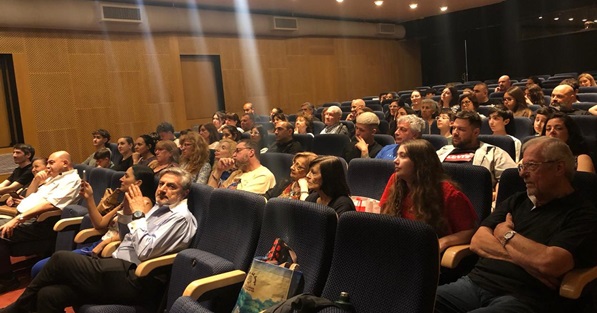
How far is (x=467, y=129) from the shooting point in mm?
3467

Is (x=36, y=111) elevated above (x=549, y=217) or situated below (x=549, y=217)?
above

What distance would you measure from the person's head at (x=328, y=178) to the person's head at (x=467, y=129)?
115 centimetres

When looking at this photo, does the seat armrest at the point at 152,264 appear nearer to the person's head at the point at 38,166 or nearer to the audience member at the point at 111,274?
the audience member at the point at 111,274

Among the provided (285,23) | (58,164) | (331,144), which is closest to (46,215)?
(58,164)

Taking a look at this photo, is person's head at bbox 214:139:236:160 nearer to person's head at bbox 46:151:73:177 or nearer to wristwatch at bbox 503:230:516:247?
person's head at bbox 46:151:73:177

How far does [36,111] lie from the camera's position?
7859 millimetres

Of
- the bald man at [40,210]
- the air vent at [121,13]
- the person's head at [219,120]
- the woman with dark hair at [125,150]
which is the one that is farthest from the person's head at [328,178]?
the air vent at [121,13]

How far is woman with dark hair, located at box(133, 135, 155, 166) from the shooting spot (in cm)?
515

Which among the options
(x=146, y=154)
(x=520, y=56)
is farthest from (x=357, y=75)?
Result: (x=146, y=154)

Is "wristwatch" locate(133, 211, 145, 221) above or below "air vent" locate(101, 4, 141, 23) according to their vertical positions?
below

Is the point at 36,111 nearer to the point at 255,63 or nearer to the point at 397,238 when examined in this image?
the point at 255,63

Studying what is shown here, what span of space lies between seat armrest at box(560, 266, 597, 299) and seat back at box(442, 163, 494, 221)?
2.22 feet

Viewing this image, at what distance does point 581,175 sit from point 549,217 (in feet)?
1.01

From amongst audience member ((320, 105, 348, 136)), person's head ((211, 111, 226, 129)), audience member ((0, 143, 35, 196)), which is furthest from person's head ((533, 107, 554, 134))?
→ audience member ((0, 143, 35, 196))
